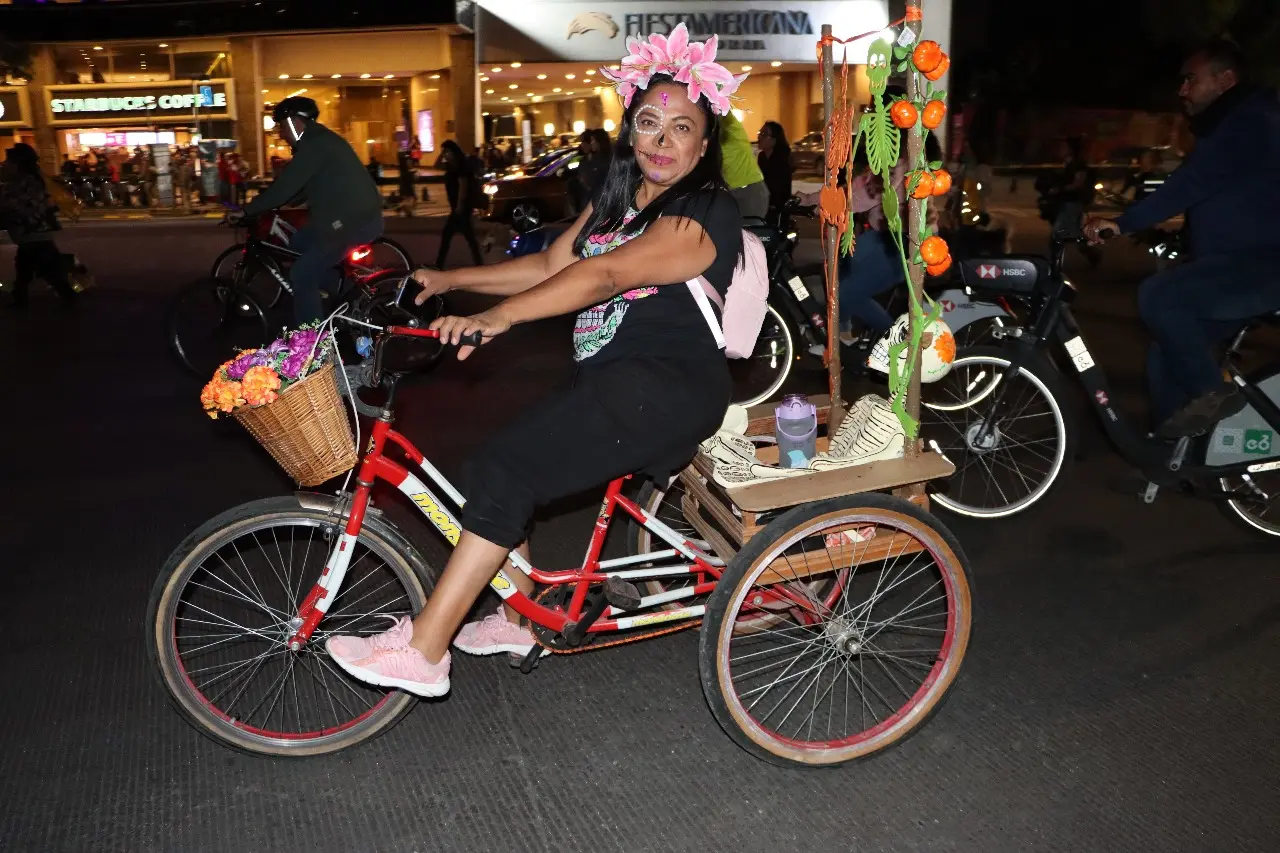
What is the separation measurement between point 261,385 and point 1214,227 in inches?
162

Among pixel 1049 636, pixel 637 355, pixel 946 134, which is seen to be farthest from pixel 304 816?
pixel 946 134

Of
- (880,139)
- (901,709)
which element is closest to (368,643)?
(901,709)

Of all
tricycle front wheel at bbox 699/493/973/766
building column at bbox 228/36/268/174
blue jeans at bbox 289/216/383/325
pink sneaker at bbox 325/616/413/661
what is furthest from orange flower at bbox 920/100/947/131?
building column at bbox 228/36/268/174

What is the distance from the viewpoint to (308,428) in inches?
115

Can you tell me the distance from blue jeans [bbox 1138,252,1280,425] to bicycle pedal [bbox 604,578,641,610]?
295cm

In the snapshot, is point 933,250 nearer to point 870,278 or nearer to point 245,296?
point 870,278

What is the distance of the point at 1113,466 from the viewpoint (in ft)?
20.3

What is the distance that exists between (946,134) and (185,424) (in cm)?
1978

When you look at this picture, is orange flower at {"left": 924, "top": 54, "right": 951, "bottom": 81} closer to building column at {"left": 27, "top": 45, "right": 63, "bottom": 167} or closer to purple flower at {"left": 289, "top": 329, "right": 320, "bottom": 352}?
purple flower at {"left": 289, "top": 329, "right": 320, "bottom": 352}

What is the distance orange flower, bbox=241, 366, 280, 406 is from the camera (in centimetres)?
282

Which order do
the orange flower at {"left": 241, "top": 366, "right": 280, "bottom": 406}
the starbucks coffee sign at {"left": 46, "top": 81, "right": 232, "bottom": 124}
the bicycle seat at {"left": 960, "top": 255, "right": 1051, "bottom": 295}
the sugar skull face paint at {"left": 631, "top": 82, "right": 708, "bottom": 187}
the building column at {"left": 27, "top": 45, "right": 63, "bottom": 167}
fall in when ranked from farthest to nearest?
1. the starbucks coffee sign at {"left": 46, "top": 81, "right": 232, "bottom": 124}
2. the building column at {"left": 27, "top": 45, "right": 63, "bottom": 167}
3. the bicycle seat at {"left": 960, "top": 255, "right": 1051, "bottom": 295}
4. the sugar skull face paint at {"left": 631, "top": 82, "right": 708, "bottom": 187}
5. the orange flower at {"left": 241, "top": 366, "right": 280, "bottom": 406}

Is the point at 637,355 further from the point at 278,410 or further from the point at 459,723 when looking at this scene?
the point at 459,723

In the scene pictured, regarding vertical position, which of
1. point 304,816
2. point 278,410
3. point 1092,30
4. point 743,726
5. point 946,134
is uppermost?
point 1092,30

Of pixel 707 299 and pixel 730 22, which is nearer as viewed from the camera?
pixel 707 299
